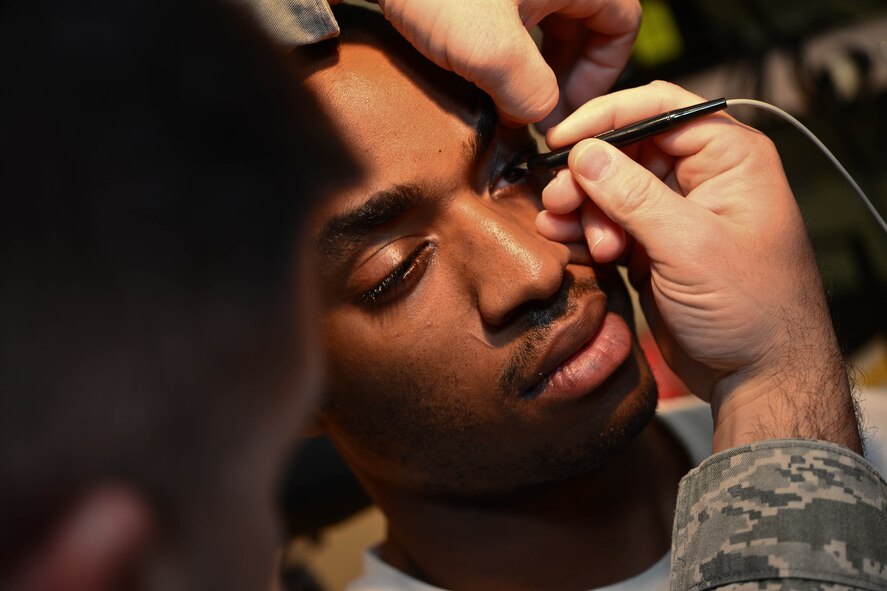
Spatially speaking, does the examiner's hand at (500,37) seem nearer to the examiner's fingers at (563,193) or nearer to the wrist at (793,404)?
the examiner's fingers at (563,193)

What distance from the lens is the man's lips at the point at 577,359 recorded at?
983mm

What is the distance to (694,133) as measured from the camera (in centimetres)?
99

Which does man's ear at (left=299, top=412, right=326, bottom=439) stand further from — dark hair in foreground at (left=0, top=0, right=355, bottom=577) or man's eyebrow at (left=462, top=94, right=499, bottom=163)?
dark hair in foreground at (left=0, top=0, right=355, bottom=577)

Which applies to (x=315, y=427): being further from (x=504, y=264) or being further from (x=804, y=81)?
(x=804, y=81)

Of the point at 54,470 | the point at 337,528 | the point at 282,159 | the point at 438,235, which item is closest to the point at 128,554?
the point at 54,470

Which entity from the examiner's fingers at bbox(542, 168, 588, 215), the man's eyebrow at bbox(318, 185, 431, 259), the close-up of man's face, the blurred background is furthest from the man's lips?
the blurred background

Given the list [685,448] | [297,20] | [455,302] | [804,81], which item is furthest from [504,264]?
[804,81]

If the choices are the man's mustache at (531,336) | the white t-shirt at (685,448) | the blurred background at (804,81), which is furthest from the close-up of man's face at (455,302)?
the blurred background at (804,81)

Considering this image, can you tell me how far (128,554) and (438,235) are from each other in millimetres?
652

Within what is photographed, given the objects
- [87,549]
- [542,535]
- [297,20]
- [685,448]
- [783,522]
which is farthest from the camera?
[685,448]

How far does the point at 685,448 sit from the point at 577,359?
455 millimetres

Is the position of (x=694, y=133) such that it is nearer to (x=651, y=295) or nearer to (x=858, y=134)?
(x=651, y=295)

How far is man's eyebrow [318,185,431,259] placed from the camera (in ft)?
3.07

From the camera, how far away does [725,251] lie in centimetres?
94
